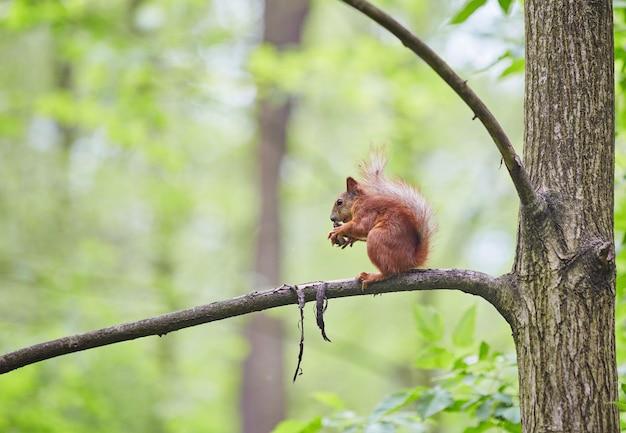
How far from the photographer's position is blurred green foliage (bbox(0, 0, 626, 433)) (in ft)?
21.3

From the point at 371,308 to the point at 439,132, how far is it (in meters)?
4.44

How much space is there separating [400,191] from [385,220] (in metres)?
0.11

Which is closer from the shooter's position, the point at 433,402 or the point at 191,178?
the point at 433,402

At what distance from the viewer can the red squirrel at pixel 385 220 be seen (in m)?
2.17

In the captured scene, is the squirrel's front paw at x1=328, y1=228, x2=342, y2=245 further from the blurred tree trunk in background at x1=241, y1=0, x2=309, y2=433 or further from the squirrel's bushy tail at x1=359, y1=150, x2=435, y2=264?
the blurred tree trunk in background at x1=241, y1=0, x2=309, y2=433

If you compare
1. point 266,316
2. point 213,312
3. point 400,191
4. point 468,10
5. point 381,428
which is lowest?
point 381,428

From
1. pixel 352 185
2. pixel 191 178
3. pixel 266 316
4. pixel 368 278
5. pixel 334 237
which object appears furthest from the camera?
pixel 191 178

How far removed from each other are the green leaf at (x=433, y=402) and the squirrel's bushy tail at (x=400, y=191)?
379 millimetres

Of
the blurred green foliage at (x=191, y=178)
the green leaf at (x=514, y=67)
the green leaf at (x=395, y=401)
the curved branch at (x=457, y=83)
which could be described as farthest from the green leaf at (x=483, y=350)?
the green leaf at (x=514, y=67)

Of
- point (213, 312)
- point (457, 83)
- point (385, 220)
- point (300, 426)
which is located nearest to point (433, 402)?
point (300, 426)

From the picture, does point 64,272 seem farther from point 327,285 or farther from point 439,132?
point 327,285

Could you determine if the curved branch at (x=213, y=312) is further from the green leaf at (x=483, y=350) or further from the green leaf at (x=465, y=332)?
the green leaf at (x=465, y=332)

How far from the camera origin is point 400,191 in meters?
2.40

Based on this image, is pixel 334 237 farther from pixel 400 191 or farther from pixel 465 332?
pixel 465 332
